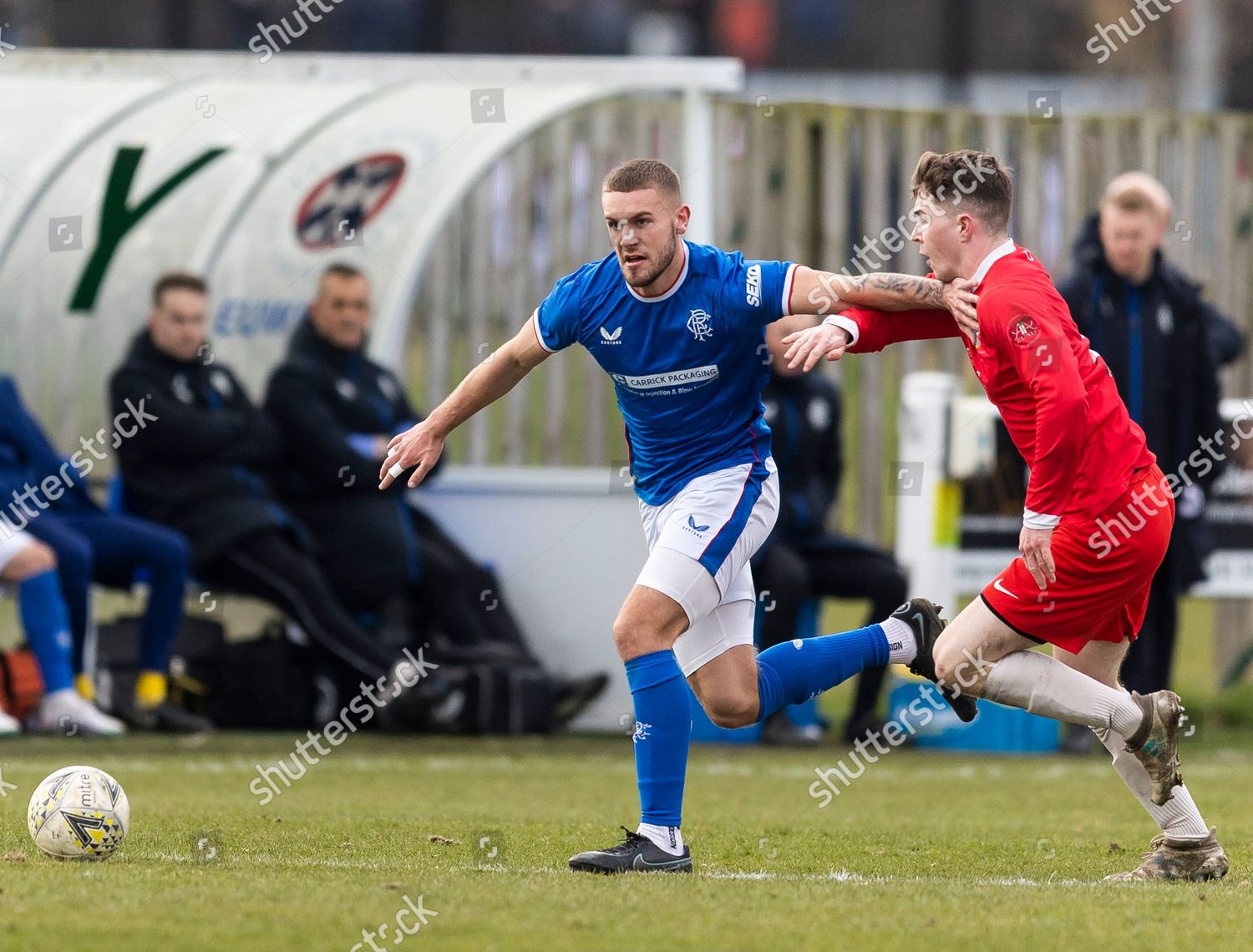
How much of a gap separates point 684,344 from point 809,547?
525cm

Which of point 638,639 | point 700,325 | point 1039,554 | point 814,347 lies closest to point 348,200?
point 700,325

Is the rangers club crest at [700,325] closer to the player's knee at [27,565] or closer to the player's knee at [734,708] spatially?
the player's knee at [734,708]

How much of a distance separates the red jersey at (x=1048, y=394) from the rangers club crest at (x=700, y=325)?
1.72ft

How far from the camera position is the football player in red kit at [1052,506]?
5734 millimetres

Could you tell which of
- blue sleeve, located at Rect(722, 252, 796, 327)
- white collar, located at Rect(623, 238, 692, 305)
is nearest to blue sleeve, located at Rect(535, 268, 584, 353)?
white collar, located at Rect(623, 238, 692, 305)

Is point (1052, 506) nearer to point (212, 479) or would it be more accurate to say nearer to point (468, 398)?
point (468, 398)

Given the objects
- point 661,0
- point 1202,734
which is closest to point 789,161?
point 1202,734

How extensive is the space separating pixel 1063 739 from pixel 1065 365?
608cm

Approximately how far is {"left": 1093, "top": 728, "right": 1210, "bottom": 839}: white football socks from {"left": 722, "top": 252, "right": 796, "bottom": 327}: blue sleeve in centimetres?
156

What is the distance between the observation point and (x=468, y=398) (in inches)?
251

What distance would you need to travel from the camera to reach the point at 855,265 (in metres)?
13.5

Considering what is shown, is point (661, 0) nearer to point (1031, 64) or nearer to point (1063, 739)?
point (1031, 64)

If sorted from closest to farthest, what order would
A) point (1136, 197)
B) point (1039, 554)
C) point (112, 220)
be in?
1. point (1039, 554)
2. point (1136, 197)
3. point (112, 220)

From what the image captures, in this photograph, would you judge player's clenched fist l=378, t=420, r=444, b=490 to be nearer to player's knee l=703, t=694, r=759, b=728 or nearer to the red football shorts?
player's knee l=703, t=694, r=759, b=728
